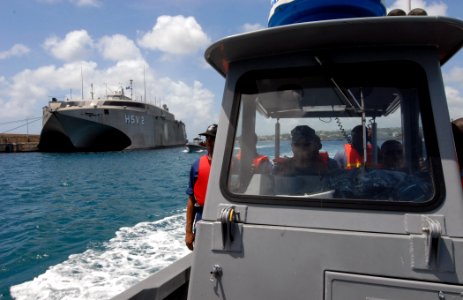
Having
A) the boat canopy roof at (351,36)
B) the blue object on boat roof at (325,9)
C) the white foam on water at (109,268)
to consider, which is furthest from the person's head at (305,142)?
the white foam on water at (109,268)

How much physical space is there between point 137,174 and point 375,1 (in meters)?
24.9

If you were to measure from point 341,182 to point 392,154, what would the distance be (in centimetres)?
31

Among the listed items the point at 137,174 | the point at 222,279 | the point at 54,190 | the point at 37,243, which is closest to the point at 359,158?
the point at 222,279

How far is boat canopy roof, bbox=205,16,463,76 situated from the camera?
1694 millimetres

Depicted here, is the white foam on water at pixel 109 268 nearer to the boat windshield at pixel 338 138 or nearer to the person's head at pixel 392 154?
the boat windshield at pixel 338 138

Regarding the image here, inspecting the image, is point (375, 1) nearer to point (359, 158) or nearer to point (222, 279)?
point (359, 158)

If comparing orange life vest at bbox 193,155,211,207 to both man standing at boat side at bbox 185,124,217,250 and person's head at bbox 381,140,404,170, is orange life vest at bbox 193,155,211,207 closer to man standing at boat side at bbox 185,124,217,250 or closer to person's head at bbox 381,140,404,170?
man standing at boat side at bbox 185,124,217,250

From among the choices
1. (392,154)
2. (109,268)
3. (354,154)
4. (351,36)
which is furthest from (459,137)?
(109,268)

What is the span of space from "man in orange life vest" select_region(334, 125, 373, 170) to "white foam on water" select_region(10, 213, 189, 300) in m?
4.76

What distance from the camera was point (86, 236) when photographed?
32.8ft

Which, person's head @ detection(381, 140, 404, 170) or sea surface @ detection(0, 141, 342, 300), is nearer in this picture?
person's head @ detection(381, 140, 404, 170)

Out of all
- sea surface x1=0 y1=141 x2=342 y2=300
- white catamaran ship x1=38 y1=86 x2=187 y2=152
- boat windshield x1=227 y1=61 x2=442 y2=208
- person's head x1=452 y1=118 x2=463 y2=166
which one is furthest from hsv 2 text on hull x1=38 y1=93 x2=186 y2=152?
person's head x1=452 y1=118 x2=463 y2=166

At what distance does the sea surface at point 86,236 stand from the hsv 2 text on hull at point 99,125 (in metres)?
27.4

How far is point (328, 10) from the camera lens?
203cm
